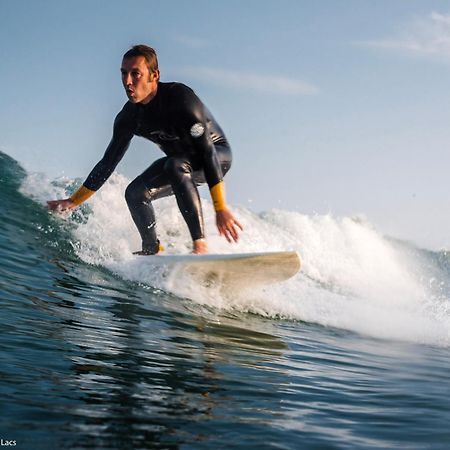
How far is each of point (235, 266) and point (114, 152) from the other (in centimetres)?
186

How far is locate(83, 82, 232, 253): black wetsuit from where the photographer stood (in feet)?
20.2

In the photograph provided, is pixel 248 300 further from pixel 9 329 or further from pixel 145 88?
pixel 9 329

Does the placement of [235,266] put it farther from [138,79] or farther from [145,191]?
[138,79]

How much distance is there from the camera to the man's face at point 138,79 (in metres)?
6.01

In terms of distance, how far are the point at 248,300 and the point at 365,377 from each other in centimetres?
320

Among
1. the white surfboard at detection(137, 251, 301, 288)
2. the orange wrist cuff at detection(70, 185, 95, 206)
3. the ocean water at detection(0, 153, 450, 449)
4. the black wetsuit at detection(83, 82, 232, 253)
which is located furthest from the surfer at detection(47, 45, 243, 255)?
the ocean water at detection(0, 153, 450, 449)

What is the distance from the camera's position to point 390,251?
23922 mm

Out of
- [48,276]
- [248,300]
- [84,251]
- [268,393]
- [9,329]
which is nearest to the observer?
[268,393]

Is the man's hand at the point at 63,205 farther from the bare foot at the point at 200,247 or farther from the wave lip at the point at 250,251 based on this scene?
the bare foot at the point at 200,247

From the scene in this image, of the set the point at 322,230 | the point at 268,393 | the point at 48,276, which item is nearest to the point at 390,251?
the point at 322,230

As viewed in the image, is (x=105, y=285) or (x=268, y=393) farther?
(x=105, y=285)

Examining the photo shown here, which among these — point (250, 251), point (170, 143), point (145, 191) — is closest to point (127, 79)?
point (170, 143)

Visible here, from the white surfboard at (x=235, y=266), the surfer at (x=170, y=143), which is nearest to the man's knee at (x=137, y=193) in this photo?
the surfer at (x=170, y=143)

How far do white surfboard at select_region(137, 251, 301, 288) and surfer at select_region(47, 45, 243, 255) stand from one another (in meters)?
0.24
